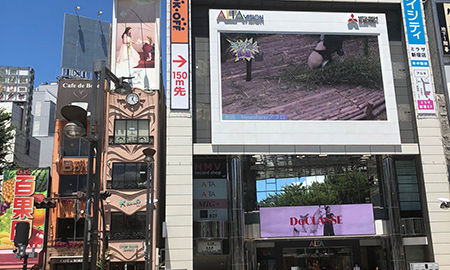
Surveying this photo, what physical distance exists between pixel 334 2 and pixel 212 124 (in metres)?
17.0

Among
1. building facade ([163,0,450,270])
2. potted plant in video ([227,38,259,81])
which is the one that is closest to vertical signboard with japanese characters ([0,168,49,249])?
building facade ([163,0,450,270])

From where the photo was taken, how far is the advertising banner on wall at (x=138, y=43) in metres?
42.4

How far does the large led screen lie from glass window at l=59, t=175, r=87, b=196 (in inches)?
476

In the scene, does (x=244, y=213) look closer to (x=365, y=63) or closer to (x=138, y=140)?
(x=138, y=140)

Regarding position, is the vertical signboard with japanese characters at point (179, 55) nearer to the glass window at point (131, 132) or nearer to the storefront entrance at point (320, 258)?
the glass window at point (131, 132)

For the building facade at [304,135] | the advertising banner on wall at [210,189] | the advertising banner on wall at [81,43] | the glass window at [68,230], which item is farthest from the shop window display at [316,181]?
the advertising banner on wall at [81,43]

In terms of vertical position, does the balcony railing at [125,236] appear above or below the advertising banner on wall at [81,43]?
below

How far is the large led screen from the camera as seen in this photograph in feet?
132

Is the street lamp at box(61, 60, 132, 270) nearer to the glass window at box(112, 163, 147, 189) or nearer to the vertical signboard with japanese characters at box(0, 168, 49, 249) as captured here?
the glass window at box(112, 163, 147, 189)

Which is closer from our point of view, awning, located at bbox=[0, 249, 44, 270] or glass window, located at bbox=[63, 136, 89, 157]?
awning, located at bbox=[0, 249, 44, 270]

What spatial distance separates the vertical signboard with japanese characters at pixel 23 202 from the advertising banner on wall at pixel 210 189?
43.0 ft

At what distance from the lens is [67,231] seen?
3841 centimetres

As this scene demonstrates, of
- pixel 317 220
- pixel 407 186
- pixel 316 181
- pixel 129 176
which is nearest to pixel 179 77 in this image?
pixel 129 176

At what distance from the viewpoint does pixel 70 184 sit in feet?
129
